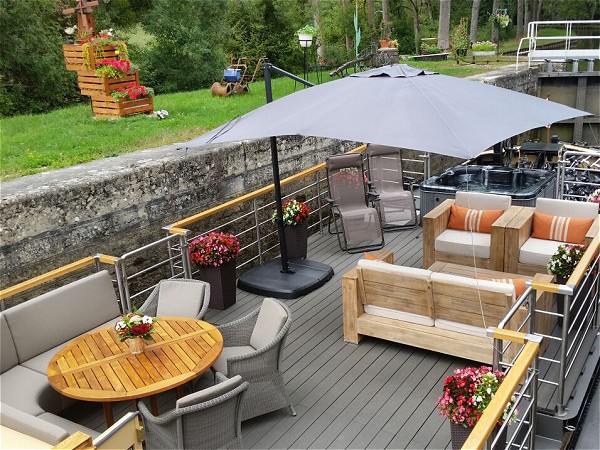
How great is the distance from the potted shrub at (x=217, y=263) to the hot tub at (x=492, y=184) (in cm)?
310

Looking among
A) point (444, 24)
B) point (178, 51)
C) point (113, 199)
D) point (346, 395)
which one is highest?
point (444, 24)

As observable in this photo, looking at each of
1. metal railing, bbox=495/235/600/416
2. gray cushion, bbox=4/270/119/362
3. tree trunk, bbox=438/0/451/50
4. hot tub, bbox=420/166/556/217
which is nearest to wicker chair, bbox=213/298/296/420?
gray cushion, bbox=4/270/119/362

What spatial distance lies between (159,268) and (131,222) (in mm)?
668

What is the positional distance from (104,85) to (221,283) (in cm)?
380

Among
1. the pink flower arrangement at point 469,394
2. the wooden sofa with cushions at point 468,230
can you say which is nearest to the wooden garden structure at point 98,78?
the wooden sofa with cushions at point 468,230

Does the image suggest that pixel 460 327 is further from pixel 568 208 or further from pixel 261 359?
pixel 568 208

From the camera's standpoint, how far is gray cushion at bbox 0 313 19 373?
469 cm

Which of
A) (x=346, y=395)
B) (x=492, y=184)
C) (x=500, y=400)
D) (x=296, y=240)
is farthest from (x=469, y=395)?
(x=492, y=184)

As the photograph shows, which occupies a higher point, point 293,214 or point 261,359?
point 293,214

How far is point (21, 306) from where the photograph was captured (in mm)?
4852

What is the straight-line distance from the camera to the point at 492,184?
927 centimetres

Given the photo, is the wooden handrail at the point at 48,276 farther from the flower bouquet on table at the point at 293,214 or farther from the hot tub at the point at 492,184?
the hot tub at the point at 492,184

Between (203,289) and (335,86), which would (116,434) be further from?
(335,86)

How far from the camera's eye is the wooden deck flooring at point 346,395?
4328mm
